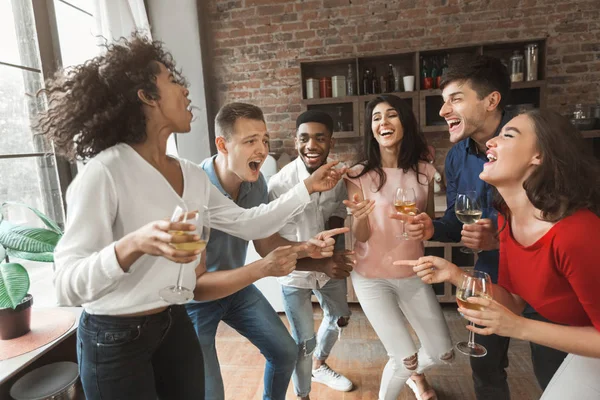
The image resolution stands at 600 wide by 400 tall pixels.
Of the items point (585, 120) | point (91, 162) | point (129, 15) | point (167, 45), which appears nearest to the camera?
point (91, 162)

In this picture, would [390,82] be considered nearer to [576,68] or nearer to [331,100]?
[331,100]

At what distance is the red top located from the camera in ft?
3.38

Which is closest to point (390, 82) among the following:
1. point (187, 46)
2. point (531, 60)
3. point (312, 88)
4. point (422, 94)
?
point (422, 94)

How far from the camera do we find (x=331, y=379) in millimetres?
2172

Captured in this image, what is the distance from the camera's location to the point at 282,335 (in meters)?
1.64

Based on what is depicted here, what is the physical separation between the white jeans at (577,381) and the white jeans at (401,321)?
516 mm

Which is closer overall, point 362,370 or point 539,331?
point 539,331

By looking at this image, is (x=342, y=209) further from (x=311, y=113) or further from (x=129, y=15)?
(x=129, y=15)

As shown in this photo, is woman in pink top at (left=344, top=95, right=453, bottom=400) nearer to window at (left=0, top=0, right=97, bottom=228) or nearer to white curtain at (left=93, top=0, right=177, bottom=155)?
white curtain at (left=93, top=0, right=177, bottom=155)

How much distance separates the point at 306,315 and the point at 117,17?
2254 millimetres

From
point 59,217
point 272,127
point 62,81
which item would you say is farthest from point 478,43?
point 59,217

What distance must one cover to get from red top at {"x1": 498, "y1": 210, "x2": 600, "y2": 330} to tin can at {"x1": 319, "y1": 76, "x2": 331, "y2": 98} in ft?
7.69

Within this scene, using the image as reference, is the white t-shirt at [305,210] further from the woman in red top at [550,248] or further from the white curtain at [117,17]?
the white curtain at [117,17]

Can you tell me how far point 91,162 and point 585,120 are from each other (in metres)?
3.55
